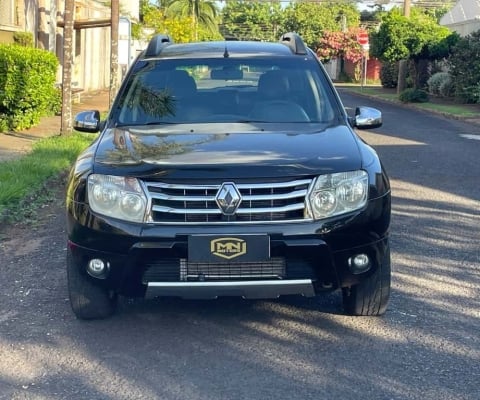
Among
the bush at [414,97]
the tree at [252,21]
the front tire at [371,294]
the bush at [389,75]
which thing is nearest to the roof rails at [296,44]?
the front tire at [371,294]

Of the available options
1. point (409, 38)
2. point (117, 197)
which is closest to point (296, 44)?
point (117, 197)

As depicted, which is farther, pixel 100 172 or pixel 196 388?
pixel 100 172

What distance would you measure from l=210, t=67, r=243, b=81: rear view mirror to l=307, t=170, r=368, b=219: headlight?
1806mm

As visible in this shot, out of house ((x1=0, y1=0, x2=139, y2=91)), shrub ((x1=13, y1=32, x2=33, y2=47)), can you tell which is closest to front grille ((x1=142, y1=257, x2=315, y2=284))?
house ((x1=0, y1=0, x2=139, y2=91))

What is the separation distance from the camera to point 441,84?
30.2 meters

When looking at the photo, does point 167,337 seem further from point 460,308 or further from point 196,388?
point 460,308

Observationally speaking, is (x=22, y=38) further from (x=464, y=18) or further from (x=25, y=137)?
(x=464, y=18)

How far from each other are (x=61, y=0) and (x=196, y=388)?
73.6 ft

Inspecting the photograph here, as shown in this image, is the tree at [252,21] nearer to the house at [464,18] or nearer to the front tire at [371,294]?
the house at [464,18]

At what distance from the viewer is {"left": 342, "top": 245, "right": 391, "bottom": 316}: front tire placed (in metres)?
4.84

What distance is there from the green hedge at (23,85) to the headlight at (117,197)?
1023 cm

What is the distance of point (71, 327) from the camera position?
5008mm

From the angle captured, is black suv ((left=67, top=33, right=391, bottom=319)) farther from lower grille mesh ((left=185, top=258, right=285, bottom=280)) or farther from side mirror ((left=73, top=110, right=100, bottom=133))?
side mirror ((left=73, top=110, right=100, bottom=133))

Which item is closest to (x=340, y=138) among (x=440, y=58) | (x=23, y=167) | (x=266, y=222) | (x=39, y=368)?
(x=266, y=222)
